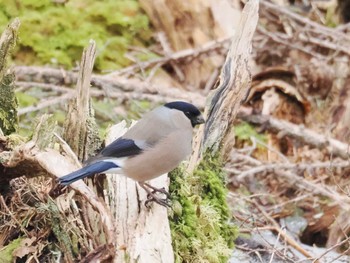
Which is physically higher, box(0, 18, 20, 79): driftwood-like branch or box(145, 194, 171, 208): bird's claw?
box(0, 18, 20, 79): driftwood-like branch

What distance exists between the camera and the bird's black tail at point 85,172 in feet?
9.31

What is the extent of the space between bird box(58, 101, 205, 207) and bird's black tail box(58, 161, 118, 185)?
35mm

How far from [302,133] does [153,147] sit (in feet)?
8.77

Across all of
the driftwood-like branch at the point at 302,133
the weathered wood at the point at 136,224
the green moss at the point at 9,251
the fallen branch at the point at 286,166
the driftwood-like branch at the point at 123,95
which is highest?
the weathered wood at the point at 136,224

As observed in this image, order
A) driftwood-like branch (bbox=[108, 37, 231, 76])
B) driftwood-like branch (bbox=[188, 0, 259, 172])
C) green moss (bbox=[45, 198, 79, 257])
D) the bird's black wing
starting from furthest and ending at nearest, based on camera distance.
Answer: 1. driftwood-like branch (bbox=[108, 37, 231, 76])
2. driftwood-like branch (bbox=[188, 0, 259, 172])
3. the bird's black wing
4. green moss (bbox=[45, 198, 79, 257])

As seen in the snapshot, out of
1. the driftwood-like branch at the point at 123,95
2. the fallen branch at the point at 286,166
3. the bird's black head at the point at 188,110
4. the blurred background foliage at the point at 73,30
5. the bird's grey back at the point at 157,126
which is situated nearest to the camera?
the bird's grey back at the point at 157,126

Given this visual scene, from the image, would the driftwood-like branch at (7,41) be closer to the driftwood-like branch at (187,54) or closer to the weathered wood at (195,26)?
the driftwood-like branch at (187,54)

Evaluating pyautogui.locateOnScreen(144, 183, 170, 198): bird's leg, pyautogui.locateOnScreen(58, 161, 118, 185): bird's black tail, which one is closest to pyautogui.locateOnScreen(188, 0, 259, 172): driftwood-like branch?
pyautogui.locateOnScreen(144, 183, 170, 198): bird's leg

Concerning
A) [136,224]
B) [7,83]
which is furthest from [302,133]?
[136,224]

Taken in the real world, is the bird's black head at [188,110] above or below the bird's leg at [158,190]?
above

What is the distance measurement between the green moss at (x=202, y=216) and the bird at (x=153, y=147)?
115 mm

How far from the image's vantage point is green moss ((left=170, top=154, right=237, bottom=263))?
10.9 ft

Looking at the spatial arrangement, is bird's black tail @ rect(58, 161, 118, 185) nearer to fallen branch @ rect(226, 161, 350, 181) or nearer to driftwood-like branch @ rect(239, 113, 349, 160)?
fallen branch @ rect(226, 161, 350, 181)

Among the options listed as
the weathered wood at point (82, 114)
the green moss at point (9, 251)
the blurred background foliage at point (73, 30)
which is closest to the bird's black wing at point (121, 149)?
the weathered wood at point (82, 114)
